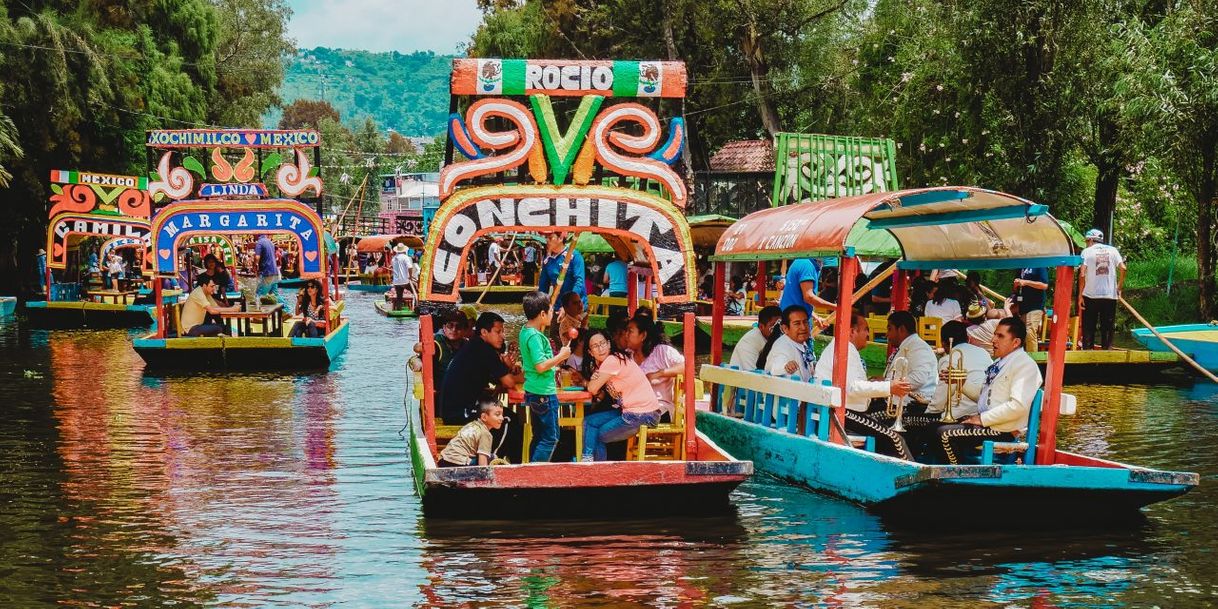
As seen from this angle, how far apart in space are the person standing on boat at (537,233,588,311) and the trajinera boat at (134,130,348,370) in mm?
6470

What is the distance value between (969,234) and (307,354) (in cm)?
1150

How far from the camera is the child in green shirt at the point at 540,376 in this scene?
10.4m

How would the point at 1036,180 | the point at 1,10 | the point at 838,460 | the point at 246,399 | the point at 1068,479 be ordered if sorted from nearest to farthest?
the point at 1068,479 → the point at 838,460 → the point at 246,399 → the point at 1036,180 → the point at 1,10

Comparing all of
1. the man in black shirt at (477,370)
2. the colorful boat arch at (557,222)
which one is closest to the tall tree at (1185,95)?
the colorful boat arch at (557,222)

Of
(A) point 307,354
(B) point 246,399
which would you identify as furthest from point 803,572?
(A) point 307,354

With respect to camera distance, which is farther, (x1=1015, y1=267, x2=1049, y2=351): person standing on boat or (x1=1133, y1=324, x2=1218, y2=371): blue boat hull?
(x1=1133, y1=324, x2=1218, y2=371): blue boat hull

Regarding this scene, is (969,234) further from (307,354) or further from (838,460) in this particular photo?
(307,354)

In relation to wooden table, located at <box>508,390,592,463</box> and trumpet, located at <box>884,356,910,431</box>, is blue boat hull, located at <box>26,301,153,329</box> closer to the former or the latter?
wooden table, located at <box>508,390,592,463</box>

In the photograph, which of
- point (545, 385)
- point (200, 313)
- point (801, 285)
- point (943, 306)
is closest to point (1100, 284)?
point (943, 306)

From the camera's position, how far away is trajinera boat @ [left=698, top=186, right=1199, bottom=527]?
9758 millimetres

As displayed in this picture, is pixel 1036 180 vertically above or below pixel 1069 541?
above

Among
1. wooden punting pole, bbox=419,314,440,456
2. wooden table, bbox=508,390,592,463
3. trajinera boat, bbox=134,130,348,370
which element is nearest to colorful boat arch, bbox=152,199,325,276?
Result: trajinera boat, bbox=134,130,348,370

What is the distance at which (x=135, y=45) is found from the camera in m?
39.7

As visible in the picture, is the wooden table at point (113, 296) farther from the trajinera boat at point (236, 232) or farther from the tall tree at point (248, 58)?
the tall tree at point (248, 58)
